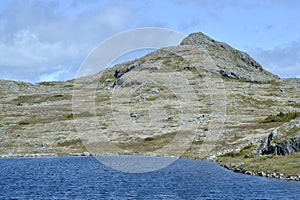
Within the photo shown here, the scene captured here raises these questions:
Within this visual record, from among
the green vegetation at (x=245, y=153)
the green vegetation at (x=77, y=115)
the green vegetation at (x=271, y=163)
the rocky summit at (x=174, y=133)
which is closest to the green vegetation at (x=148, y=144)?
the rocky summit at (x=174, y=133)

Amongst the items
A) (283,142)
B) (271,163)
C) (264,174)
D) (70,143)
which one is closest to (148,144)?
(70,143)

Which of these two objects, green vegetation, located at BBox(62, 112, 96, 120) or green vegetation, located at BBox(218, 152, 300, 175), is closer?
green vegetation, located at BBox(218, 152, 300, 175)

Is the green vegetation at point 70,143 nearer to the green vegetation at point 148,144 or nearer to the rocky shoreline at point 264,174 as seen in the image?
the green vegetation at point 148,144

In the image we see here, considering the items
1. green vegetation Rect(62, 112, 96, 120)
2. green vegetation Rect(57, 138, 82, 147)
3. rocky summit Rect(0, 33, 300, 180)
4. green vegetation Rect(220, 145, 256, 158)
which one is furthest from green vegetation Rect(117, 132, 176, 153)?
green vegetation Rect(62, 112, 96, 120)

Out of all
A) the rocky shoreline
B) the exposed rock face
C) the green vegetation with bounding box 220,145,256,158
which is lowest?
the rocky shoreline

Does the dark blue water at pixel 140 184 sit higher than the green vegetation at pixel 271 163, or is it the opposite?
the green vegetation at pixel 271 163

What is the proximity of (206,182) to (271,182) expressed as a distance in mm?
9990

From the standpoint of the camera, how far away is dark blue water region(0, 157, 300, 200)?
58.3 metres

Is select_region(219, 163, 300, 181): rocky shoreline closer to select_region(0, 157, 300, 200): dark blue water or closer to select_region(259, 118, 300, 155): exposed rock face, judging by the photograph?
select_region(0, 157, 300, 200): dark blue water

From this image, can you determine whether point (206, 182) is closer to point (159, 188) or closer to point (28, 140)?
point (159, 188)

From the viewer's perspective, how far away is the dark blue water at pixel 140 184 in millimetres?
58300

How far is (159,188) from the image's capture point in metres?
64.0

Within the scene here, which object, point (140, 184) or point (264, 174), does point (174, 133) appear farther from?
point (140, 184)

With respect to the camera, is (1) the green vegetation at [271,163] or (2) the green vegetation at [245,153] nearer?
(1) the green vegetation at [271,163]
